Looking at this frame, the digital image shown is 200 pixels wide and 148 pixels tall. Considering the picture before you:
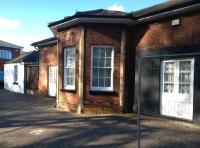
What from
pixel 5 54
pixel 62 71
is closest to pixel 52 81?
pixel 62 71

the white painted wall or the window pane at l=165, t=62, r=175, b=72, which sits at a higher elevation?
the window pane at l=165, t=62, r=175, b=72

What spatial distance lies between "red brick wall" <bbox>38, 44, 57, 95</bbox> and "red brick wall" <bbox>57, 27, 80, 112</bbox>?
6.10 m

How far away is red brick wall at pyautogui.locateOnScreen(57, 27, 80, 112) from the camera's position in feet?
48.4

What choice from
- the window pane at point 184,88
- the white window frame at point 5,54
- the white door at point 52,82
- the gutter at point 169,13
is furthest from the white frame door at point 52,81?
the white window frame at point 5,54

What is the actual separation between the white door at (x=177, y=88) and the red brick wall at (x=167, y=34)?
0.75 m

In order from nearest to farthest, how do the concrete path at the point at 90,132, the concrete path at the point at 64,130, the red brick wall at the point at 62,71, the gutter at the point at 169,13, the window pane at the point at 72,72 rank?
→ the concrete path at the point at 90,132 → the concrete path at the point at 64,130 → the gutter at the point at 169,13 → the red brick wall at the point at 62,71 → the window pane at the point at 72,72

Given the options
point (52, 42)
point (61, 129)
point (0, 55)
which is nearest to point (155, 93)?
point (61, 129)

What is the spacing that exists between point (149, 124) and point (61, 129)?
3.07 m

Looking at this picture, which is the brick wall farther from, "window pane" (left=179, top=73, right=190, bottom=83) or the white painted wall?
the white painted wall

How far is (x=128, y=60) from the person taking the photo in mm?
14438

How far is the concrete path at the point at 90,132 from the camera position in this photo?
8883mm

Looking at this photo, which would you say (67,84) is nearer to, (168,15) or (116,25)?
(116,25)

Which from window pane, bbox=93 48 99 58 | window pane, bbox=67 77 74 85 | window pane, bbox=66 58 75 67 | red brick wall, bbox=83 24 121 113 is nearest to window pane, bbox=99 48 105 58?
window pane, bbox=93 48 99 58

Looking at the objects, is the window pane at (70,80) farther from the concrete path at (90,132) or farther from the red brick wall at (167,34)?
the red brick wall at (167,34)
